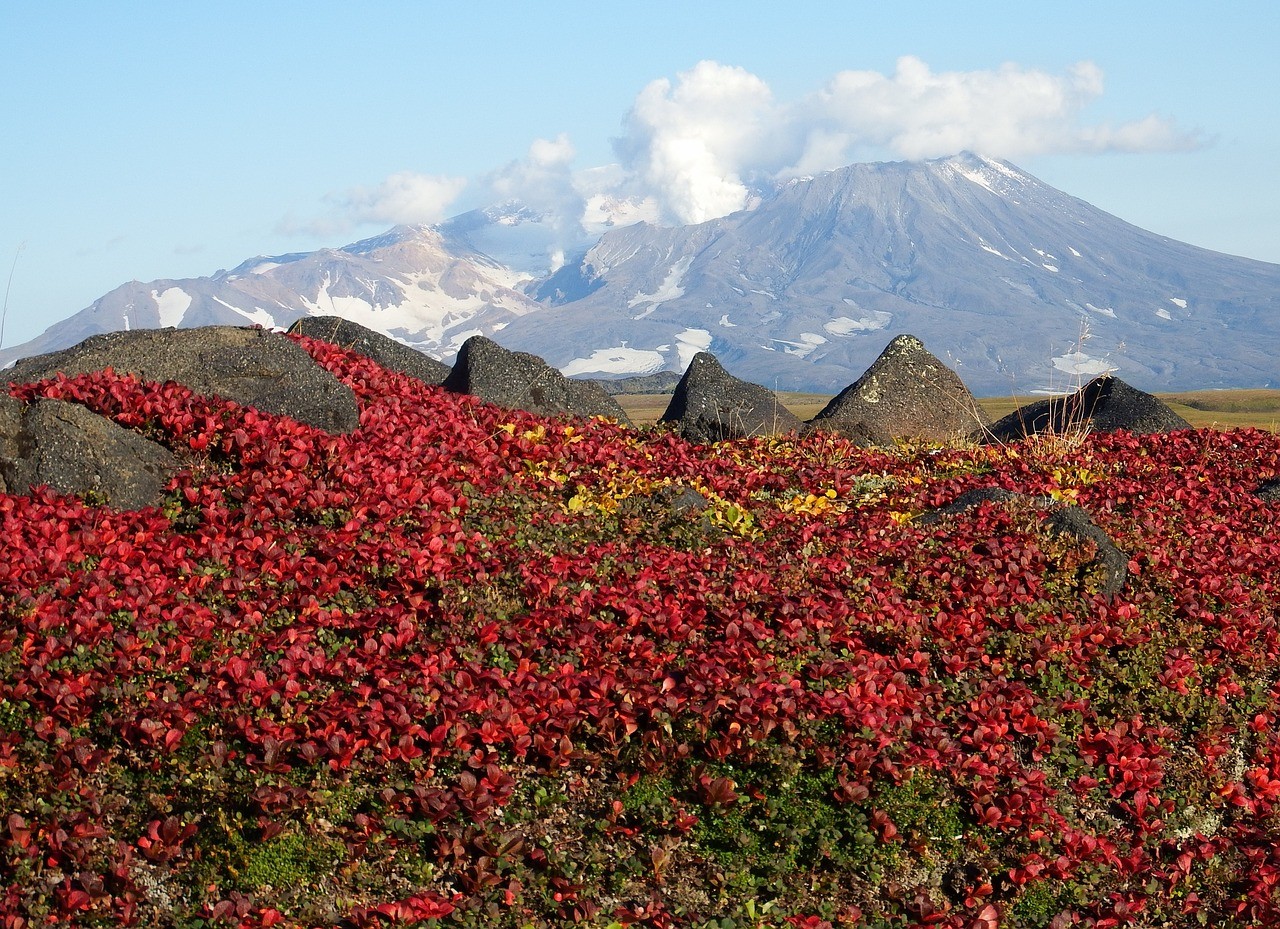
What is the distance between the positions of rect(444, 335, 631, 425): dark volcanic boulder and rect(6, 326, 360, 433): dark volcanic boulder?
5.27 m

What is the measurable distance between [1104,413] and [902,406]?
4.03 metres

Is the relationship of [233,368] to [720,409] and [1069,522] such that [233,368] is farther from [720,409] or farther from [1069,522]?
[720,409]

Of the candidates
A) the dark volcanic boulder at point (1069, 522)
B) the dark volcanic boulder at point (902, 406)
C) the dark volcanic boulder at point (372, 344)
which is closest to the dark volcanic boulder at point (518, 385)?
the dark volcanic boulder at point (372, 344)

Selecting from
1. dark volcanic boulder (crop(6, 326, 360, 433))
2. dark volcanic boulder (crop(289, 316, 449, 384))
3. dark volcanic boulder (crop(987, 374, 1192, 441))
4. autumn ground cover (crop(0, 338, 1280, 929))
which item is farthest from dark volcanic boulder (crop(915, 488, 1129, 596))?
dark volcanic boulder (crop(289, 316, 449, 384))

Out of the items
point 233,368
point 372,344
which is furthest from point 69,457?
point 372,344

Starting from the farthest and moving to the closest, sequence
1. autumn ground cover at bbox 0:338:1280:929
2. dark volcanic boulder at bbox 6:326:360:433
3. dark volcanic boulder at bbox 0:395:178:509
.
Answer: dark volcanic boulder at bbox 6:326:360:433, dark volcanic boulder at bbox 0:395:178:509, autumn ground cover at bbox 0:338:1280:929

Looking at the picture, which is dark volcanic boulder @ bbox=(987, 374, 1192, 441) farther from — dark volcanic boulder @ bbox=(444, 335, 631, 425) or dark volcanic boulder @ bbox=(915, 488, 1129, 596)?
dark volcanic boulder @ bbox=(915, 488, 1129, 596)

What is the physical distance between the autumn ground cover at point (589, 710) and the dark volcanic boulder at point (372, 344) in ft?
27.0

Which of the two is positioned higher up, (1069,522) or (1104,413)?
(1104,413)

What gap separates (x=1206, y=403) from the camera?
254 feet

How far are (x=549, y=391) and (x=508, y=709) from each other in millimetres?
13070

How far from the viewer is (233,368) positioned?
14.8 meters

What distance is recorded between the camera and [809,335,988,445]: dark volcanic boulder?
24.1 metres

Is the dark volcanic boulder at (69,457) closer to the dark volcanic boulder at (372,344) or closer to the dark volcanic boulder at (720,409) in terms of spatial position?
the dark volcanic boulder at (372,344)
